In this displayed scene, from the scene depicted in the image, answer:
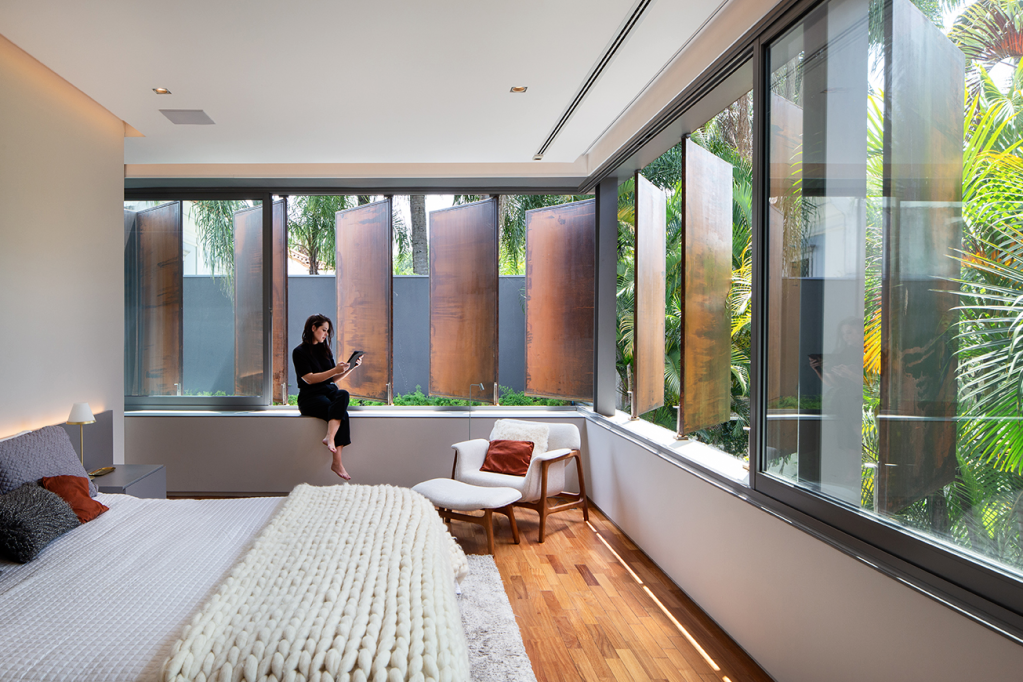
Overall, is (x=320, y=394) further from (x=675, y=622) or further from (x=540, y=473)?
(x=675, y=622)

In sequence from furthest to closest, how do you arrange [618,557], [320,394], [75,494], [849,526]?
[320,394] < [618,557] < [75,494] < [849,526]

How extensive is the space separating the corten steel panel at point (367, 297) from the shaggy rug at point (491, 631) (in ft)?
7.80

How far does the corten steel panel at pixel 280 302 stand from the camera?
5328mm

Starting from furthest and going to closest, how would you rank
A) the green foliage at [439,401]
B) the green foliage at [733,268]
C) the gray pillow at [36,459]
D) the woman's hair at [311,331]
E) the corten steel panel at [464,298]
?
the green foliage at [439,401]
the green foliage at [733,268]
the corten steel panel at [464,298]
the woman's hair at [311,331]
the gray pillow at [36,459]

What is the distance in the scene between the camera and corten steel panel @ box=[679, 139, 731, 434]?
342cm

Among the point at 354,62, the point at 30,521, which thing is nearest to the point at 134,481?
the point at 30,521

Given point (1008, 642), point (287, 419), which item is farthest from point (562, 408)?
point (1008, 642)

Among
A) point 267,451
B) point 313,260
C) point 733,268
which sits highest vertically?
point 313,260

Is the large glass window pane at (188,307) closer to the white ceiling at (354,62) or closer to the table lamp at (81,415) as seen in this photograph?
the white ceiling at (354,62)

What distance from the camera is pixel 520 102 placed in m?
3.52

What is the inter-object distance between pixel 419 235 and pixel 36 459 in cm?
582

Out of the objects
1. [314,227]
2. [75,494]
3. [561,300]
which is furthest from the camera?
[314,227]

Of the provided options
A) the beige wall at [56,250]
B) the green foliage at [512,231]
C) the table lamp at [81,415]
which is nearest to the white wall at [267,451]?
the beige wall at [56,250]

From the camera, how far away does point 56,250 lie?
3393 mm
